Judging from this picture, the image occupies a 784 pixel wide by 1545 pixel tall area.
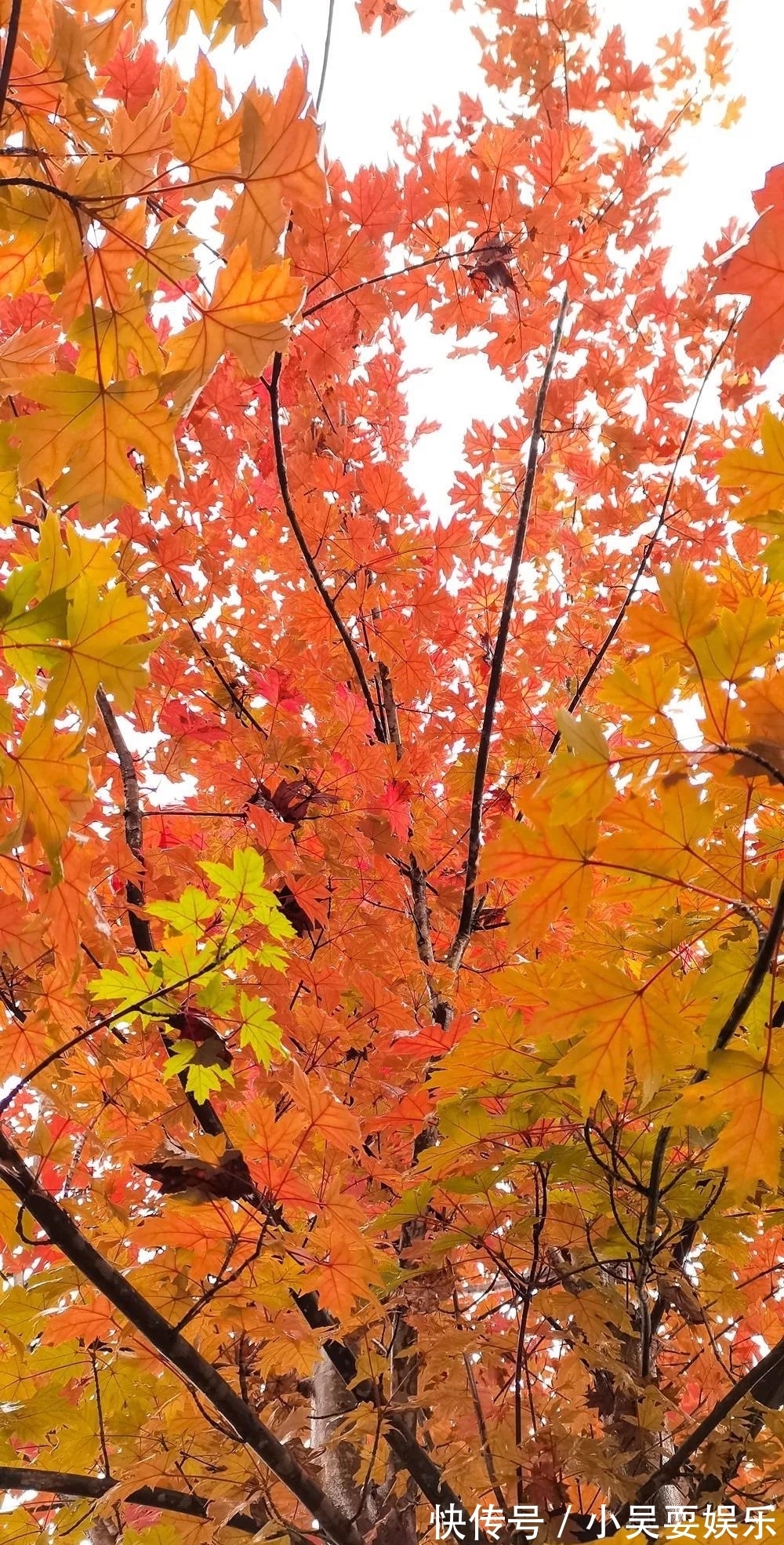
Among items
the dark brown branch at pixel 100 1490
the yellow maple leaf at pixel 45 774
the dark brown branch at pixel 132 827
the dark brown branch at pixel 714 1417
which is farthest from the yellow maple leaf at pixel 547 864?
the dark brown branch at pixel 132 827

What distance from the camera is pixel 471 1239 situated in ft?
4.73

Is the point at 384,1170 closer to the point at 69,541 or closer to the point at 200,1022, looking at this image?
the point at 200,1022

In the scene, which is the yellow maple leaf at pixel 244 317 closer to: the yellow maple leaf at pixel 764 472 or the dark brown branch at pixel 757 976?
the yellow maple leaf at pixel 764 472

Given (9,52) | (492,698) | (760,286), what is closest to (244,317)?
(9,52)

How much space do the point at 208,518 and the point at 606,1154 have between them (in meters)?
3.30

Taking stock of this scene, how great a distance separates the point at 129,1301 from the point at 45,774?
0.71 m

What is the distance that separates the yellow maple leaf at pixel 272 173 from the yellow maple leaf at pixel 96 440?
0.19 metres

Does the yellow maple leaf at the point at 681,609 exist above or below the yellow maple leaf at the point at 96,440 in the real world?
below

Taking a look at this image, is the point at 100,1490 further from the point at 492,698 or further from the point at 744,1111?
the point at 492,698

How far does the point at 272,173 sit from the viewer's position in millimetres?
956

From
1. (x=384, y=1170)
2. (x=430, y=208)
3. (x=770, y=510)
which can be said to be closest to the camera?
(x=770, y=510)

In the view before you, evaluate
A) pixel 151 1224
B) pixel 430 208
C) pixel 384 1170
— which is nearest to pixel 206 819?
pixel 384 1170

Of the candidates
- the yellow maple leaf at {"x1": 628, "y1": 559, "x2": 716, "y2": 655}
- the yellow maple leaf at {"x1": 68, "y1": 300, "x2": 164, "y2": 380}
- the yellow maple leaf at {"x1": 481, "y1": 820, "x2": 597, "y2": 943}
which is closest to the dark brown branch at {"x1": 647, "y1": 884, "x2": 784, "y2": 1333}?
the yellow maple leaf at {"x1": 481, "y1": 820, "x2": 597, "y2": 943}

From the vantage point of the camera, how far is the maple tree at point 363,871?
3.22 feet
